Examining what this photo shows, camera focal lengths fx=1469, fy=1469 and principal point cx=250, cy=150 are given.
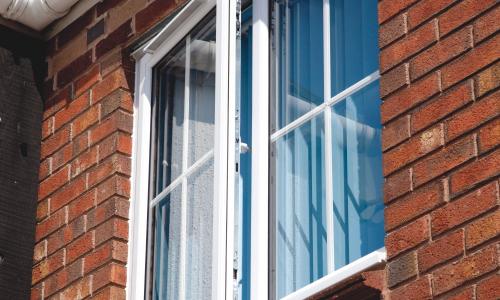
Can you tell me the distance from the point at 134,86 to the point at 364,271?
1.74 metres

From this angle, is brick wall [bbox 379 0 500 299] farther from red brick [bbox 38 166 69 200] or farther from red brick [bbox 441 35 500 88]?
red brick [bbox 38 166 69 200]

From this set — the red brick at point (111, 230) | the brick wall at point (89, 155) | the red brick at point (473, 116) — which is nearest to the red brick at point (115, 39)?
the brick wall at point (89, 155)

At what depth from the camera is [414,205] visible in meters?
4.13

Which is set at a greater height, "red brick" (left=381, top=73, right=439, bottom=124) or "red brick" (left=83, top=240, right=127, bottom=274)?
"red brick" (left=381, top=73, right=439, bottom=124)

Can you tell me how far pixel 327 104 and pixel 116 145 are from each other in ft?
3.60

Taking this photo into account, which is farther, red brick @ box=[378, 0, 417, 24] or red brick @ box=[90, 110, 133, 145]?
red brick @ box=[90, 110, 133, 145]

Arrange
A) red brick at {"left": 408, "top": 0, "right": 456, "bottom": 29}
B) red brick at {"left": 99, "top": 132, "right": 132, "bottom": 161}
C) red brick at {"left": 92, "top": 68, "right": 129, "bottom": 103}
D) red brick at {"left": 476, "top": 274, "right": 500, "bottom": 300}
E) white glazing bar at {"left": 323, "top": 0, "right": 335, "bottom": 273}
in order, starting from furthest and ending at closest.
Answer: red brick at {"left": 92, "top": 68, "right": 129, "bottom": 103} → red brick at {"left": 99, "top": 132, "right": 132, "bottom": 161} → white glazing bar at {"left": 323, "top": 0, "right": 335, "bottom": 273} → red brick at {"left": 408, "top": 0, "right": 456, "bottom": 29} → red brick at {"left": 476, "top": 274, "right": 500, "bottom": 300}

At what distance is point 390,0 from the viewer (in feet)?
14.8

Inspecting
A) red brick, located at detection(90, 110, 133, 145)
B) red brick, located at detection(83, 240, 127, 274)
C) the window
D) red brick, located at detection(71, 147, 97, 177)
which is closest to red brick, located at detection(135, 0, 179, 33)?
the window

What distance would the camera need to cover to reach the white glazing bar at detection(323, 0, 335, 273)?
4562mm

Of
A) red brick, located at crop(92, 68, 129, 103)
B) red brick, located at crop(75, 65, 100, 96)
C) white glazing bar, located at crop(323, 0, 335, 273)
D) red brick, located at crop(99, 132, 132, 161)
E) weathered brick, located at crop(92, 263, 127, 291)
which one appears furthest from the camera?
red brick, located at crop(75, 65, 100, 96)

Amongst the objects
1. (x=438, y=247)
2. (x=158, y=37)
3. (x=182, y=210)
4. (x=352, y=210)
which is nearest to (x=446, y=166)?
(x=438, y=247)

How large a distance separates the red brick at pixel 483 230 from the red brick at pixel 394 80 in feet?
1.92

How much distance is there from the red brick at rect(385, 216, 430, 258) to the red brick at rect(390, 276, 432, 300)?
0.11m
